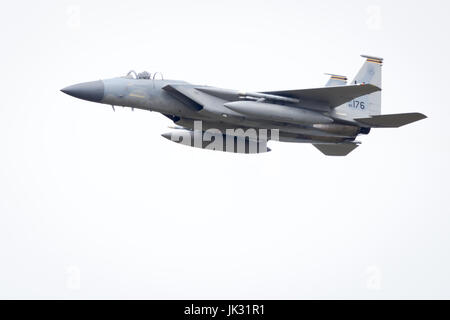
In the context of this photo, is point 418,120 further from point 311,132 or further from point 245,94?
point 245,94

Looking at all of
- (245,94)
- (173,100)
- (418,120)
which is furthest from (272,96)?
(418,120)

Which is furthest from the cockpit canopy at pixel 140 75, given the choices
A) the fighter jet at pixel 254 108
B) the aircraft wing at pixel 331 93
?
the aircraft wing at pixel 331 93

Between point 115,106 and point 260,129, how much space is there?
4643mm

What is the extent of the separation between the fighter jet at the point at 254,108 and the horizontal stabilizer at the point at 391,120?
1.2 inches

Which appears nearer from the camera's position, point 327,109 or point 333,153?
point 327,109

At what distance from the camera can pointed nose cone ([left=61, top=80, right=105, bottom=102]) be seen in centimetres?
2428

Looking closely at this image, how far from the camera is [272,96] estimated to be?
2503 cm

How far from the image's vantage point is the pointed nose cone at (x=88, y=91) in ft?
79.7

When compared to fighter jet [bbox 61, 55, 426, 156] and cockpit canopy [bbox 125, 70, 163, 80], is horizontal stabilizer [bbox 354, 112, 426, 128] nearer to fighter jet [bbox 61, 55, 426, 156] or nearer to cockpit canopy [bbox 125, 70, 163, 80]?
fighter jet [bbox 61, 55, 426, 156]

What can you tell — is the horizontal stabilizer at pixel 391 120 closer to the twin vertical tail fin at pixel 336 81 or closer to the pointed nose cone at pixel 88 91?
the twin vertical tail fin at pixel 336 81

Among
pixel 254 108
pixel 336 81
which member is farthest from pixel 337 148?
pixel 254 108

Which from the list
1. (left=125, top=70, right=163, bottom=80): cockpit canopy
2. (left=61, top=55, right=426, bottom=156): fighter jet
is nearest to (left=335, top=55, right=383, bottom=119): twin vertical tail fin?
(left=61, top=55, right=426, bottom=156): fighter jet

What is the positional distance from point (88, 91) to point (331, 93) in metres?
7.27

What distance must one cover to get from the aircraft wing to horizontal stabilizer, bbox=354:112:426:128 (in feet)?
3.38
